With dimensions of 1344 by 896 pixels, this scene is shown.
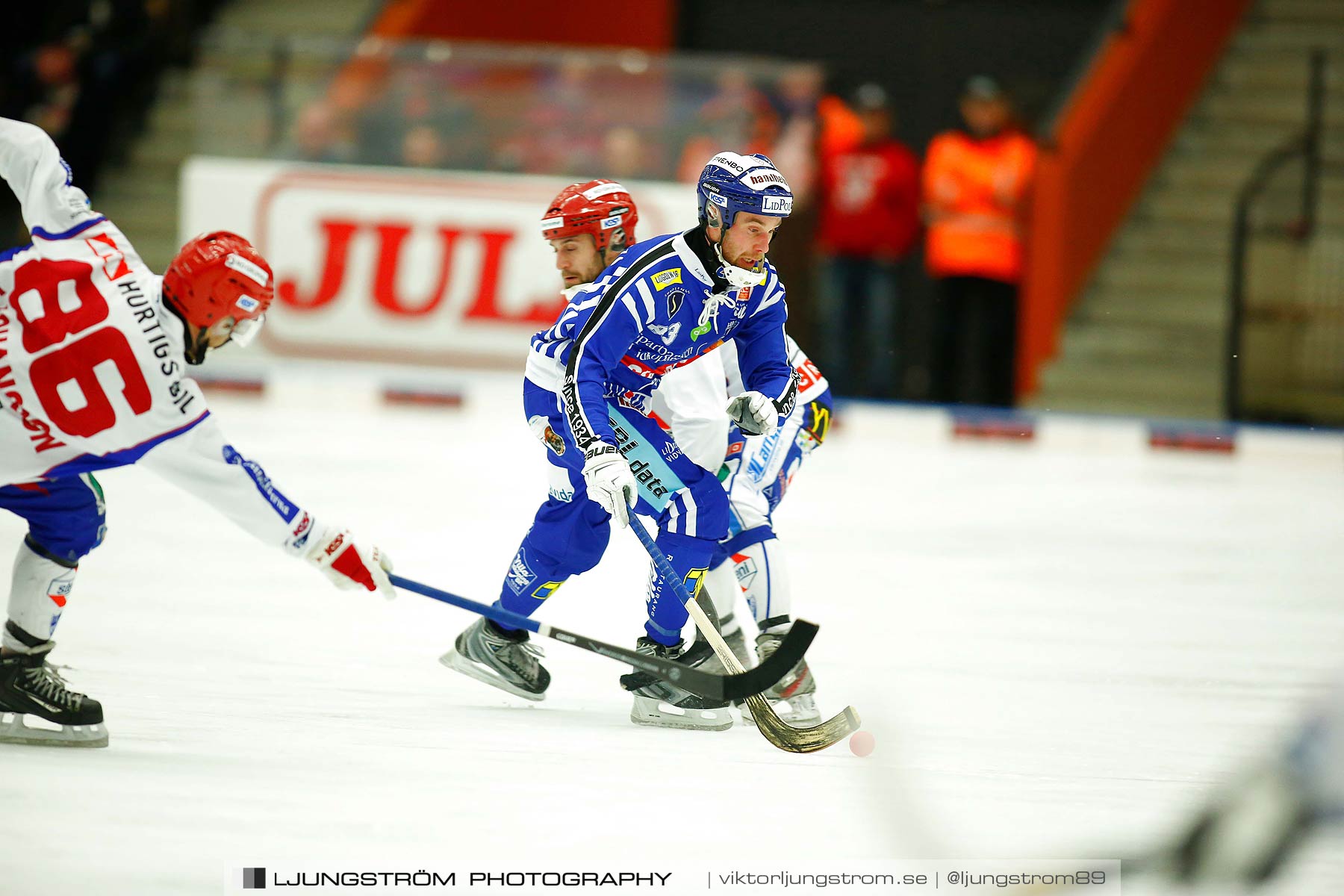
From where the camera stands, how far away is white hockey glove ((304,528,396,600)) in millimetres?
3676

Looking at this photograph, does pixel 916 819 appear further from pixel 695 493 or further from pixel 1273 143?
pixel 1273 143

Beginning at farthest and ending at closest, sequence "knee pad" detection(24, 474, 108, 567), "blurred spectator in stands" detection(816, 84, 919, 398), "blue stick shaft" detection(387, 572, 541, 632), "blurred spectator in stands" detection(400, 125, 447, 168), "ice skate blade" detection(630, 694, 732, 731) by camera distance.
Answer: "blurred spectator in stands" detection(400, 125, 447, 168) → "blurred spectator in stands" detection(816, 84, 919, 398) → "ice skate blade" detection(630, 694, 732, 731) → "blue stick shaft" detection(387, 572, 541, 632) → "knee pad" detection(24, 474, 108, 567)

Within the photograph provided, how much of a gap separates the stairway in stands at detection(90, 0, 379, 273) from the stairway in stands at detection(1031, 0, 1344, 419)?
6413 mm

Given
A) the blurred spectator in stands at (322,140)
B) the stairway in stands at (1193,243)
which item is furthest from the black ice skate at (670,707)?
the blurred spectator in stands at (322,140)

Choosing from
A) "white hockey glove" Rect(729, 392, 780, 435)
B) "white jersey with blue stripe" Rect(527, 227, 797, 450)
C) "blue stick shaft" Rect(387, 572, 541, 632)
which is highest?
"white jersey with blue stripe" Rect(527, 227, 797, 450)

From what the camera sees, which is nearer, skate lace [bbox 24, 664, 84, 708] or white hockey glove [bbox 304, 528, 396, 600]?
white hockey glove [bbox 304, 528, 396, 600]

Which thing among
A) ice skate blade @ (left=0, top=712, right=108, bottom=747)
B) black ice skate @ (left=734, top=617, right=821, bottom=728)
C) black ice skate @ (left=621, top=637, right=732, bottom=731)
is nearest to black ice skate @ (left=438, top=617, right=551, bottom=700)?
black ice skate @ (left=621, top=637, right=732, bottom=731)

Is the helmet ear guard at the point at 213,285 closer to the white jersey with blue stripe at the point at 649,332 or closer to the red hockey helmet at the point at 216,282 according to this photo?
the red hockey helmet at the point at 216,282

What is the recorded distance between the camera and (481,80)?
490 inches

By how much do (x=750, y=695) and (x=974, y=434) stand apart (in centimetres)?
682

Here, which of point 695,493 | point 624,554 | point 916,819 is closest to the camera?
point 916,819

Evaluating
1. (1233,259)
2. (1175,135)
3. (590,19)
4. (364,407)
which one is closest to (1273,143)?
(1175,135)

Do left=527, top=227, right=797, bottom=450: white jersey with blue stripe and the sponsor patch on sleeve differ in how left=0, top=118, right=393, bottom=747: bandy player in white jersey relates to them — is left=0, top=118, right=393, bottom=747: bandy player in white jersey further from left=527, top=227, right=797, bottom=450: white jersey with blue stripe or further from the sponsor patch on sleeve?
the sponsor patch on sleeve

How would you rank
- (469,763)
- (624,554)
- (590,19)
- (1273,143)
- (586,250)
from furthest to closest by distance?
(590,19) < (1273,143) < (624,554) < (586,250) < (469,763)
